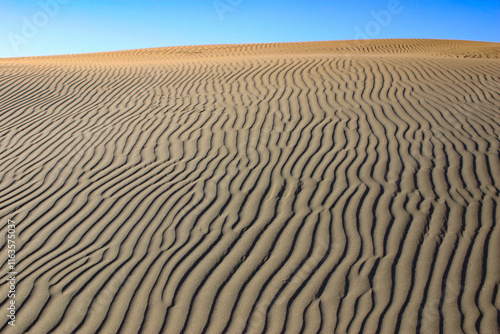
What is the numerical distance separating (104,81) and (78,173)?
5281 mm

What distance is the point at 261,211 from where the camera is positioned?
4219mm

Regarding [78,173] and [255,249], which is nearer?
[255,249]

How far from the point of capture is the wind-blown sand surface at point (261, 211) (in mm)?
3160

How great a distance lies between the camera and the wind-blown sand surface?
3.16m

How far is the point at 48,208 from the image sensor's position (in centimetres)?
448

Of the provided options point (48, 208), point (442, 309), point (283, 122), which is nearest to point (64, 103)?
point (48, 208)

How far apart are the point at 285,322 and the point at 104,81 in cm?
848

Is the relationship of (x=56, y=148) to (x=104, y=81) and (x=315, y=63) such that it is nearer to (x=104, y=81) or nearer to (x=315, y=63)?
(x=104, y=81)

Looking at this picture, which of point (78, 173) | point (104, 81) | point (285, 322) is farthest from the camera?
point (104, 81)

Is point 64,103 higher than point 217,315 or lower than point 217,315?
higher

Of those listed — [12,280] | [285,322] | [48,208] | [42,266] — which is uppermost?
[48,208]

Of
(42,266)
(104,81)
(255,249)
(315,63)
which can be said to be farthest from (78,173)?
(315,63)

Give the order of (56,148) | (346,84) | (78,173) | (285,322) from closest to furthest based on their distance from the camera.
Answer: (285,322) < (78,173) < (56,148) < (346,84)

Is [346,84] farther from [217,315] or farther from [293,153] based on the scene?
[217,315]
